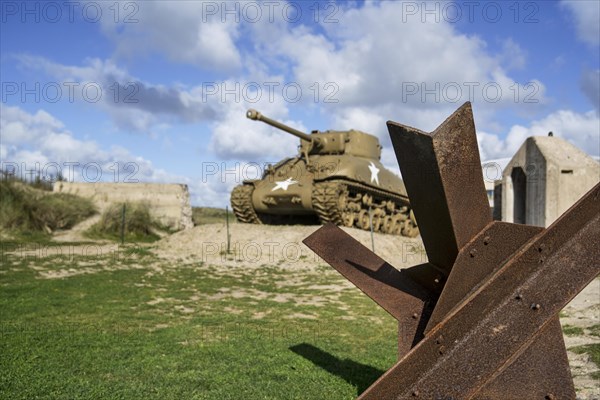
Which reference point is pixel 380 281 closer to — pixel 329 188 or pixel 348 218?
pixel 329 188

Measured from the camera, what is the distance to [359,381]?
4.43m

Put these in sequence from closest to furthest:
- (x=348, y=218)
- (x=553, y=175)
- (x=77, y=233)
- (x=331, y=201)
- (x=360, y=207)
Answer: (x=553, y=175), (x=331, y=201), (x=348, y=218), (x=360, y=207), (x=77, y=233)

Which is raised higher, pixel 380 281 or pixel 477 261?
pixel 477 261

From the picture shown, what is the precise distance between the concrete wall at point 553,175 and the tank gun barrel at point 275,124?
769 centimetres

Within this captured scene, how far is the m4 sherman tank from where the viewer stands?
17.5 meters

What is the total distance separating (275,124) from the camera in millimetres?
17609

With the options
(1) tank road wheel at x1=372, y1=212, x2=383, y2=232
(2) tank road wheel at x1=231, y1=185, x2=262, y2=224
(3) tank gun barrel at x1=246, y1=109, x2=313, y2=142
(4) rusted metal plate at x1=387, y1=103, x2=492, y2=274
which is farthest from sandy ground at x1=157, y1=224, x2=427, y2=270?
(4) rusted metal plate at x1=387, y1=103, x2=492, y2=274

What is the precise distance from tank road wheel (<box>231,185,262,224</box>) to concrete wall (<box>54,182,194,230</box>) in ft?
18.7

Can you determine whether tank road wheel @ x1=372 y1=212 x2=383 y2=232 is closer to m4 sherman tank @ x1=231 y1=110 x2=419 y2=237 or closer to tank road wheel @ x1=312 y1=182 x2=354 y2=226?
m4 sherman tank @ x1=231 y1=110 x2=419 y2=237

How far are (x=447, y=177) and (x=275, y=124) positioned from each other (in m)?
15.3

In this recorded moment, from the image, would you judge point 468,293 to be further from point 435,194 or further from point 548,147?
point 548,147

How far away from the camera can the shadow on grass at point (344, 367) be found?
444 cm

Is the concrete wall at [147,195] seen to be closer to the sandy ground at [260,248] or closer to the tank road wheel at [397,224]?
→ the sandy ground at [260,248]

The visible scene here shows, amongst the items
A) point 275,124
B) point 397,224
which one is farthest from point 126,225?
point 397,224
